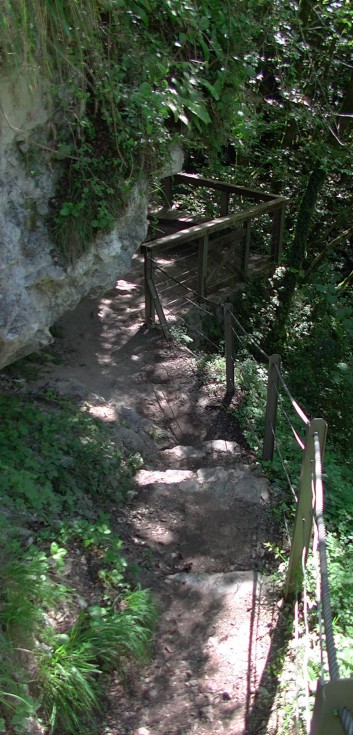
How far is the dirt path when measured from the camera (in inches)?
141

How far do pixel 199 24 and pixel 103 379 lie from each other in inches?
146

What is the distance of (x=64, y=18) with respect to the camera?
14.6 ft

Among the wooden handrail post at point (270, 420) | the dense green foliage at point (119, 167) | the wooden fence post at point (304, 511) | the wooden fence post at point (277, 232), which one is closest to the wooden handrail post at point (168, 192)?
the wooden fence post at point (277, 232)

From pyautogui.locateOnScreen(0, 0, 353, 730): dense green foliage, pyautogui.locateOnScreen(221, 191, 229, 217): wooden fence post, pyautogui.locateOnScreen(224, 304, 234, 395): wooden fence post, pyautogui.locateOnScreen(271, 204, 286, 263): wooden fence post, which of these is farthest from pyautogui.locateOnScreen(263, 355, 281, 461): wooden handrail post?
pyautogui.locateOnScreen(221, 191, 229, 217): wooden fence post

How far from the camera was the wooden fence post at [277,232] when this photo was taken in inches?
433

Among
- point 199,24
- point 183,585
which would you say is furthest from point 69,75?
point 183,585

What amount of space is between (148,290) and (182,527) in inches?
163

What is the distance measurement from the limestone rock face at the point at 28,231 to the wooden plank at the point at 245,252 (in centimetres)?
505

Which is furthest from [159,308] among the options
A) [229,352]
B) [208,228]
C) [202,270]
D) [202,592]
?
[202,592]

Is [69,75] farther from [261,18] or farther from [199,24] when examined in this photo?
[261,18]

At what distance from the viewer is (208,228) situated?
29.8ft

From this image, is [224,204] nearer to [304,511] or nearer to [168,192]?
[168,192]

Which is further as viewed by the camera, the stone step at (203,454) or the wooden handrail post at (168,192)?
the wooden handrail post at (168,192)

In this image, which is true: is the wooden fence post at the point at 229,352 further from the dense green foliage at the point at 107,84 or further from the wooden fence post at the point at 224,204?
the wooden fence post at the point at 224,204
